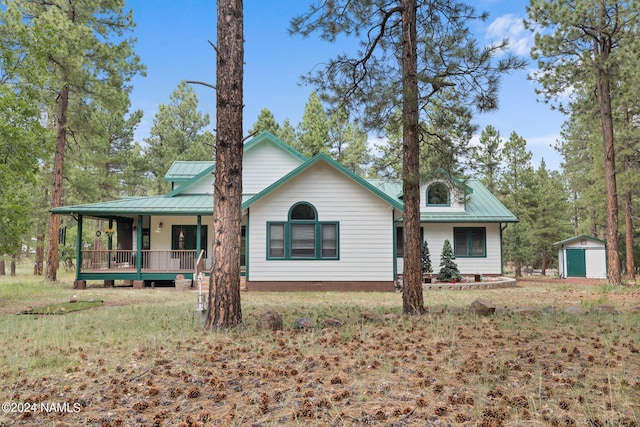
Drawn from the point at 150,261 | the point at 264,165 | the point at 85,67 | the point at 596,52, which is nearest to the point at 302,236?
the point at 264,165

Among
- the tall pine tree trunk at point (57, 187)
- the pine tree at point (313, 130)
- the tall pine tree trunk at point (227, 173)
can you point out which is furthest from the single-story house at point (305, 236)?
the pine tree at point (313, 130)

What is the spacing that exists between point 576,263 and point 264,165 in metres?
17.0

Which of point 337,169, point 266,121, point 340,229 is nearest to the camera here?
point 337,169

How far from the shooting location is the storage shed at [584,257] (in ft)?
71.1

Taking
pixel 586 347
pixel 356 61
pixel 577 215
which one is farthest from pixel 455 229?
pixel 577 215

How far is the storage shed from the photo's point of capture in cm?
2167

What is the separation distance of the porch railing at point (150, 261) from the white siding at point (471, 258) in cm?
866

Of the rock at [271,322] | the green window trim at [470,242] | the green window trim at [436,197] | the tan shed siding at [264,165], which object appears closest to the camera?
the rock at [271,322]

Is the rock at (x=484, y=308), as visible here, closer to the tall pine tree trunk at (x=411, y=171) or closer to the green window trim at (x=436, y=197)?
the tall pine tree trunk at (x=411, y=171)

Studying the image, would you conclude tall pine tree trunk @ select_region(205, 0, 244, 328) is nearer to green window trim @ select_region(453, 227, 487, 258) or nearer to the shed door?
green window trim @ select_region(453, 227, 487, 258)

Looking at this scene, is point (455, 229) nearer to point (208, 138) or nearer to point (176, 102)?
point (208, 138)

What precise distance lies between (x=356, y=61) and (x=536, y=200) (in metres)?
20.1

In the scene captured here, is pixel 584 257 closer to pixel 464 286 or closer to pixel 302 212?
pixel 464 286

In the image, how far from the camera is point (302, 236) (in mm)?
13992
